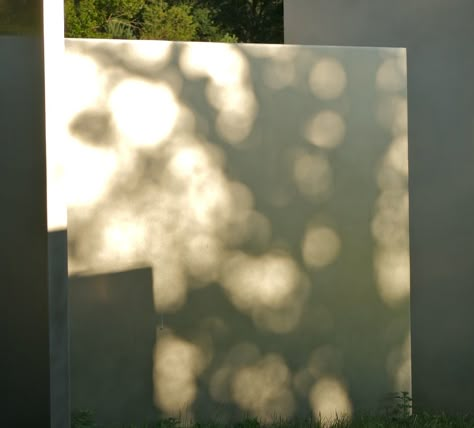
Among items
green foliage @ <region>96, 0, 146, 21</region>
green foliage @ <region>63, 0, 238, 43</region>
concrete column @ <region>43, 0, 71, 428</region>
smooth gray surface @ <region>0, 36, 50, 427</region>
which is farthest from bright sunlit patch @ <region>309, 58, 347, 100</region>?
green foliage @ <region>96, 0, 146, 21</region>

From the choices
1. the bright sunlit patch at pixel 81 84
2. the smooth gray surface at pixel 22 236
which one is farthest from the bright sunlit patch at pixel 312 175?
the smooth gray surface at pixel 22 236

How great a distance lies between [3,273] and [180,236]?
→ 1923mm

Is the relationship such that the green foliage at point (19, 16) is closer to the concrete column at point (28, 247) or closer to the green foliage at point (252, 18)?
the concrete column at point (28, 247)

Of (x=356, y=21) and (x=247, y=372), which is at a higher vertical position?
(x=356, y=21)

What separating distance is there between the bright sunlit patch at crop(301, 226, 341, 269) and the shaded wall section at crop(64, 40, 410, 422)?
1 centimetres

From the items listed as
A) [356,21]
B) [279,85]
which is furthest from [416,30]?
[279,85]

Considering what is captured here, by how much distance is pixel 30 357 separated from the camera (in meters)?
2.46

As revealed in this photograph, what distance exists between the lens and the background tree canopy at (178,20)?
23359mm

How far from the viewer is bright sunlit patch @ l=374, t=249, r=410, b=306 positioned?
484cm

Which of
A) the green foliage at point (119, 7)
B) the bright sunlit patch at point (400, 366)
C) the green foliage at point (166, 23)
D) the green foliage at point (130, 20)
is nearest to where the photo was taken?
the bright sunlit patch at point (400, 366)

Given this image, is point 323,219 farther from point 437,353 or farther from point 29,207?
point 29,207

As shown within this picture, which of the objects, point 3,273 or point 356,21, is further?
point 356,21

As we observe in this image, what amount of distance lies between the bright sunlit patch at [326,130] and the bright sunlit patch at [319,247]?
52 cm

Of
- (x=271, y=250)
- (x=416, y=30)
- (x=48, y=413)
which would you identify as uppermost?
(x=416, y=30)
